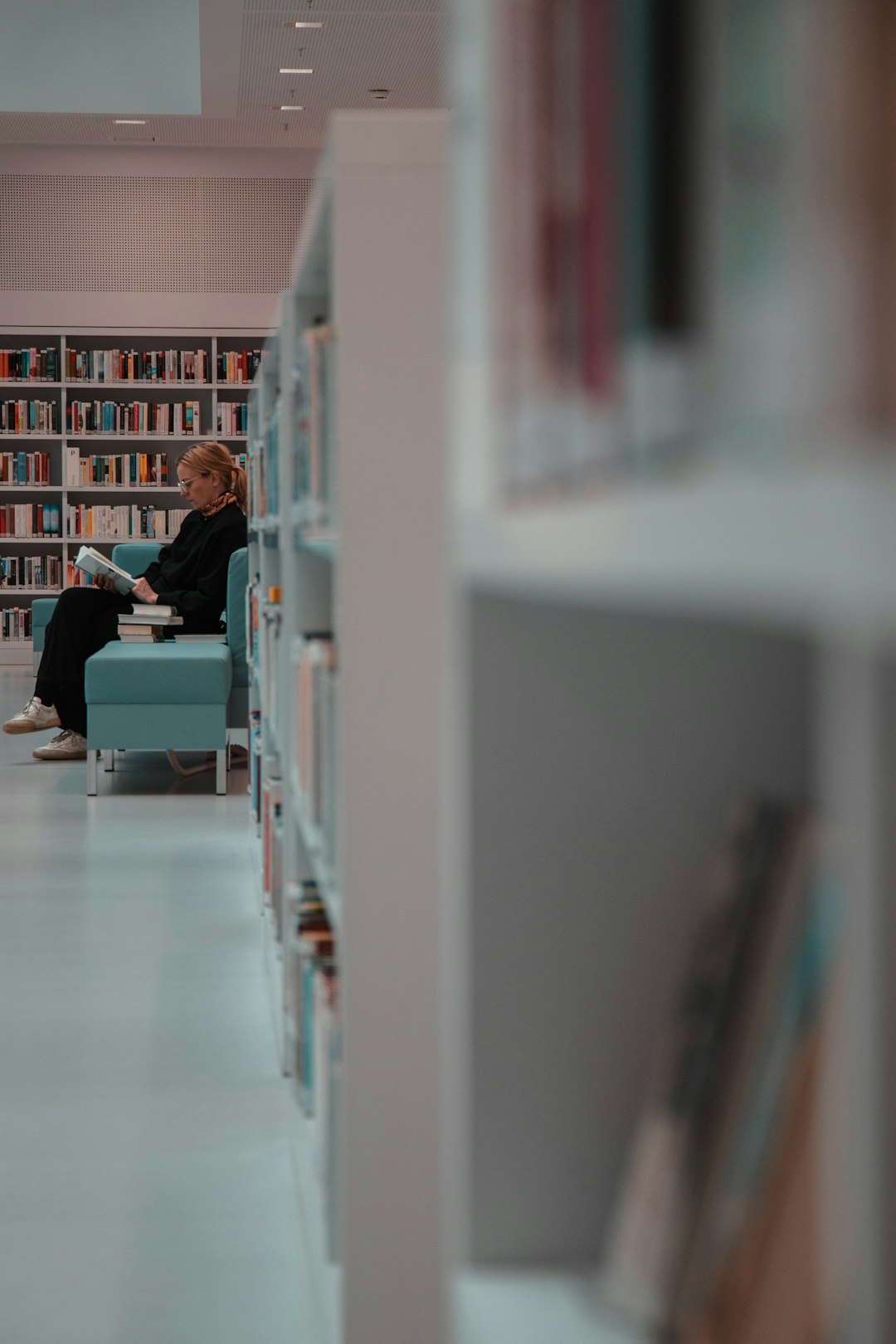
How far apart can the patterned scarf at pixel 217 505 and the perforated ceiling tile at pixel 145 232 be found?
425 centimetres

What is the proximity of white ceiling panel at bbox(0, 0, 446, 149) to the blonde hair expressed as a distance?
2.44 meters

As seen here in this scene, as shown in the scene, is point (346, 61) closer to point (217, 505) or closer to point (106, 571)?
point (217, 505)

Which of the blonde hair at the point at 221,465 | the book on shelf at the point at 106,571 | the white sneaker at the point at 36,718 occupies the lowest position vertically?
the white sneaker at the point at 36,718

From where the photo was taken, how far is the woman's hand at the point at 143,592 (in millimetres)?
6199

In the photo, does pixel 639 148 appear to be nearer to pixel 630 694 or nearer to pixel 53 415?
pixel 630 694

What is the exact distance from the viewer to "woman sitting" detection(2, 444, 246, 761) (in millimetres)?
6023

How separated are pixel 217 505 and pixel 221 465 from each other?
199 mm

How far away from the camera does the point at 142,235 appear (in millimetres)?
10055

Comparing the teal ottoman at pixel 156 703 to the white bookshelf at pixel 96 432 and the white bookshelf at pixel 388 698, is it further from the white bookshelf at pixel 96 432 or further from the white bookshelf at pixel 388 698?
the white bookshelf at pixel 96 432

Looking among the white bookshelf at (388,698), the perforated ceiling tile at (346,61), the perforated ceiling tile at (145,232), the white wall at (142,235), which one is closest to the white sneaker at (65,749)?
the perforated ceiling tile at (346,61)

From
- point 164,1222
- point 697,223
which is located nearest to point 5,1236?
point 164,1222

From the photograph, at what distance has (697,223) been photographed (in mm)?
390

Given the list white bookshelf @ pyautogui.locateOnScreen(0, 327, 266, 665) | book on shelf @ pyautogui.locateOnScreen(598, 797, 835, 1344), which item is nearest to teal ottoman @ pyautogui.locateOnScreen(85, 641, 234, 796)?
book on shelf @ pyautogui.locateOnScreen(598, 797, 835, 1344)

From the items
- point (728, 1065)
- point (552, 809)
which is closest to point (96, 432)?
point (552, 809)
